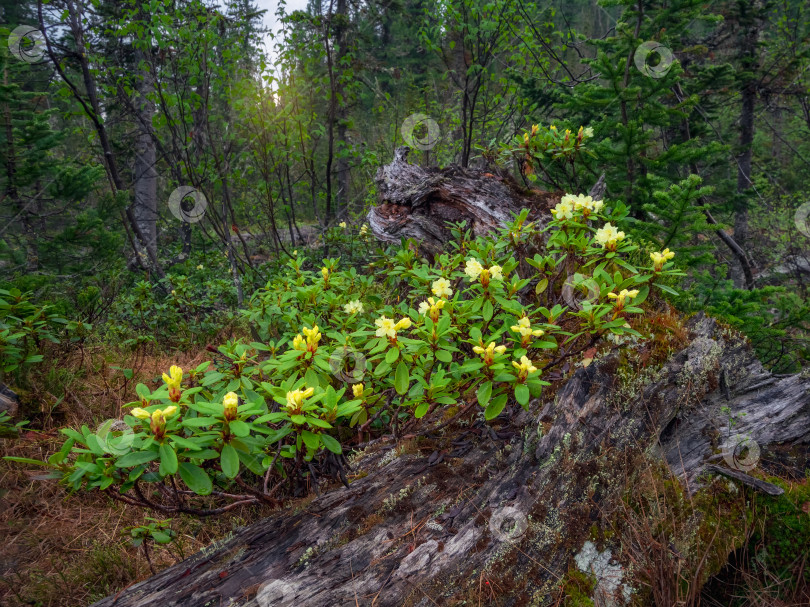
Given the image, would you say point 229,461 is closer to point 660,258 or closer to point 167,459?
point 167,459

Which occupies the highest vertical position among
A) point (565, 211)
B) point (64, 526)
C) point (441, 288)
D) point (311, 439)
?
point (565, 211)

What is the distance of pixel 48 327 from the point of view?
124 inches

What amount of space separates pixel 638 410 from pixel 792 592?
69 cm

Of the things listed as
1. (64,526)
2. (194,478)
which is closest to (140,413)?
(194,478)

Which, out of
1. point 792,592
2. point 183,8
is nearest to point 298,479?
point 792,592

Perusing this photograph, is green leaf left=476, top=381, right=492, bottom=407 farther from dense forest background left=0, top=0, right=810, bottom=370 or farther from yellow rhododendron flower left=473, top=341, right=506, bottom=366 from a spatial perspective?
dense forest background left=0, top=0, right=810, bottom=370

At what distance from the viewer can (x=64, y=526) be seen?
7.54ft

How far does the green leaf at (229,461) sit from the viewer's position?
1.39m

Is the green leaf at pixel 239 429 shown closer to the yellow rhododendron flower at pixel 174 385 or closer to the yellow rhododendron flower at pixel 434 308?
the yellow rhododendron flower at pixel 174 385

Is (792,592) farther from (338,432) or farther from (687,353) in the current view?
(338,432)

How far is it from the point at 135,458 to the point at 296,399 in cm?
49

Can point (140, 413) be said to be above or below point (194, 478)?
above

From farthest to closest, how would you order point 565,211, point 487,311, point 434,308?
1. point 565,211
2. point 487,311
3. point 434,308

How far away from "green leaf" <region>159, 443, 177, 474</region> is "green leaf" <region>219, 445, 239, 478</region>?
0.14 metres
